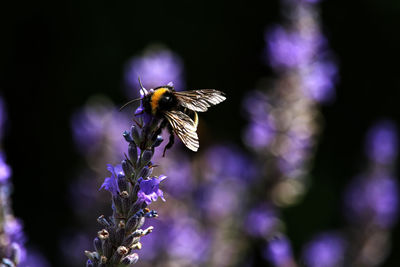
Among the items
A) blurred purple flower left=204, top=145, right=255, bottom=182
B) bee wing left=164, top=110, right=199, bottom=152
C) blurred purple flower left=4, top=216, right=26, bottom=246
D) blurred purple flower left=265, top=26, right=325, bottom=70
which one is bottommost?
blurred purple flower left=4, top=216, right=26, bottom=246

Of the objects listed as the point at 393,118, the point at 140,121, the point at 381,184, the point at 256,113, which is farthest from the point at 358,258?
the point at 140,121

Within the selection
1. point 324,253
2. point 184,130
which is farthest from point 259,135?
point 184,130

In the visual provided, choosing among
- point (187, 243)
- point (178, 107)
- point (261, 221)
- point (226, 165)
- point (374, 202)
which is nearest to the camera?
point (178, 107)

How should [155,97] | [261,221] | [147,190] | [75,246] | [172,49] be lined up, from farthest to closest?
[172,49] → [75,246] → [261,221] → [155,97] → [147,190]

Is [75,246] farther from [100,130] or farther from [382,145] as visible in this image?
[382,145]

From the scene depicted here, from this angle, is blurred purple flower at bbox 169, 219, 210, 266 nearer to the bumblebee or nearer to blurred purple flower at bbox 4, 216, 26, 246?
the bumblebee

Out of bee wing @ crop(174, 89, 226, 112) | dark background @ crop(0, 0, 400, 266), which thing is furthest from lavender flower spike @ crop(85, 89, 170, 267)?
dark background @ crop(0, 0, 400, 266)

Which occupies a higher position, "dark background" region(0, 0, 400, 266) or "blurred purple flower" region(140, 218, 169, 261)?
"dark background" region(0, 0, 400, 266)
